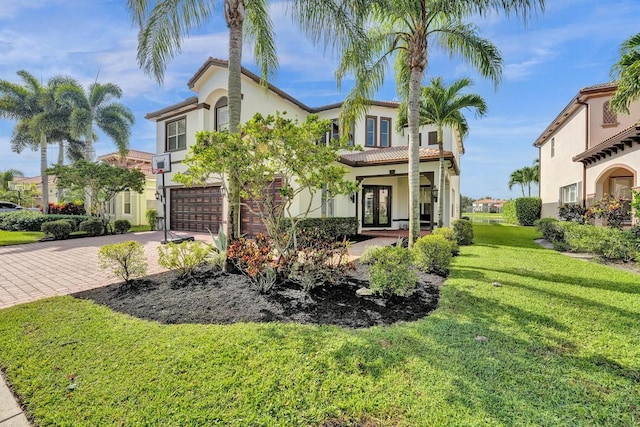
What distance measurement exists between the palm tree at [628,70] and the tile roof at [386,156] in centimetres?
606

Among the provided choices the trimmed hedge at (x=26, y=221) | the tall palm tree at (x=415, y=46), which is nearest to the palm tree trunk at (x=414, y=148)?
the tall palm tree at (x=415, y=46)


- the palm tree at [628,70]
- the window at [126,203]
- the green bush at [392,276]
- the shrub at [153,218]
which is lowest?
the green bush at [392,276]

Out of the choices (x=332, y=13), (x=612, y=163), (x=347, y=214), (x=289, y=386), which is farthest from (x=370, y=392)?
(x=612, y=163)

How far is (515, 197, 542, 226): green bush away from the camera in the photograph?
25672 mm

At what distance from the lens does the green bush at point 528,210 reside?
25.7 meters

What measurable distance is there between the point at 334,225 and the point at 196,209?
30.9 feet

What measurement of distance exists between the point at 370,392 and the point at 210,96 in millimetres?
A: 19024

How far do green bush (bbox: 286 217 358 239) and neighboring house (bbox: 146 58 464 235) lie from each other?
1.00 metres

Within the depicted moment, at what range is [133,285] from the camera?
631cm

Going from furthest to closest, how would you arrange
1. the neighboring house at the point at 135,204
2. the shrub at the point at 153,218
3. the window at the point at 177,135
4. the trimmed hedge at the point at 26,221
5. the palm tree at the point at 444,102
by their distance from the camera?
the neighboring house at the point at 135,204 → the shrub at the point at 153,218 → the window at the point at 177,135 → the trimmed hedge at the point at 26,221 → the palm tree at the point at 444,102

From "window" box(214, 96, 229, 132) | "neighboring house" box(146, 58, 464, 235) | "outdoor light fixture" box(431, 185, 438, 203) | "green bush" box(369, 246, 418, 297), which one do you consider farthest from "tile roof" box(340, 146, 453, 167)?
"green bush" box(369, 246, 418, 297)

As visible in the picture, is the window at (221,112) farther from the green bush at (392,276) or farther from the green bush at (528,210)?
Answer: the green bush at (528,210)

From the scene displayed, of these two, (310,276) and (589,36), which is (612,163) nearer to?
(589,36)

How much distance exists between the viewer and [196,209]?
18.3 m
